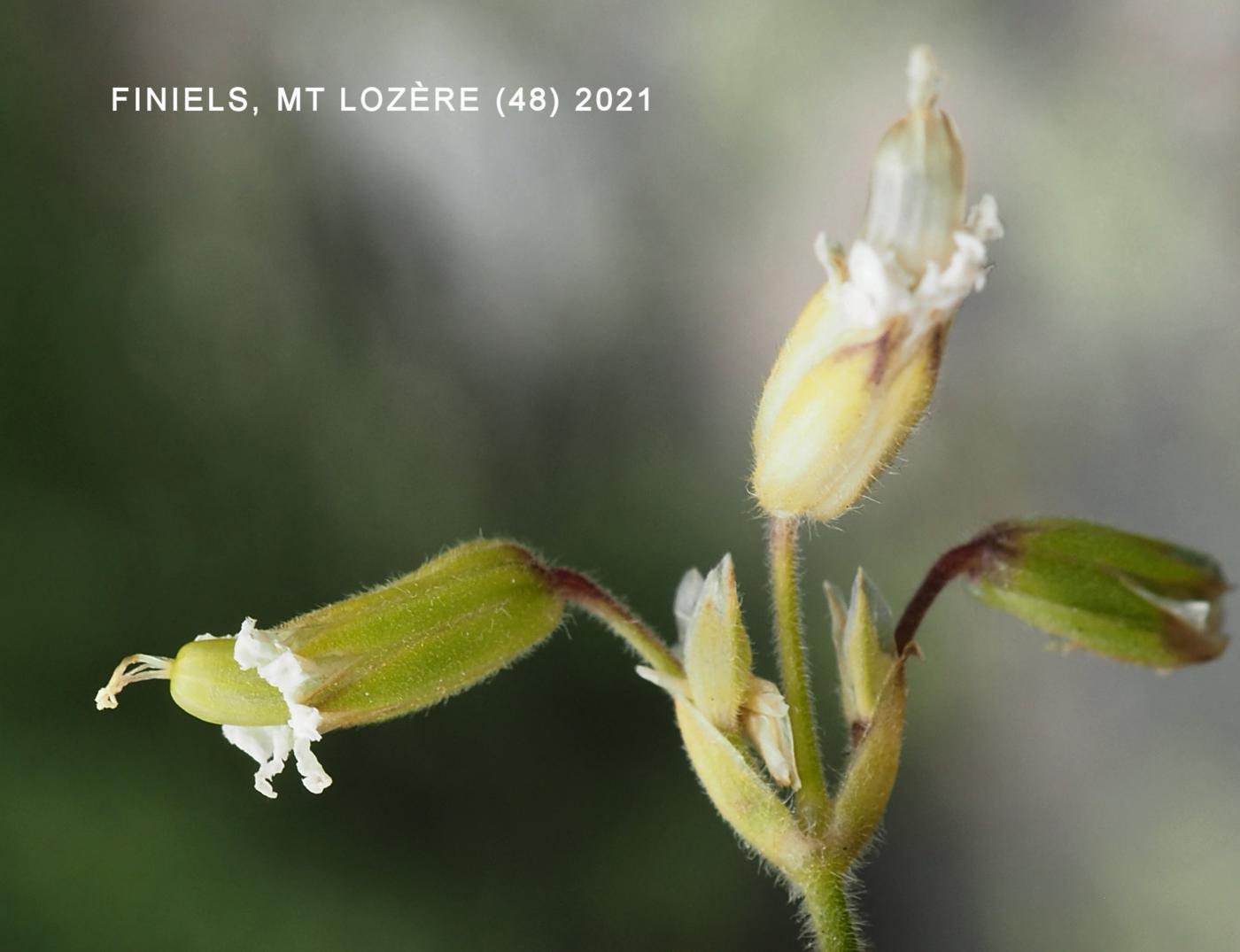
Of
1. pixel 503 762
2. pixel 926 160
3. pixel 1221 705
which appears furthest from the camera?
pixel 503 762

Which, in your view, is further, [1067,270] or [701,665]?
[1067,270]

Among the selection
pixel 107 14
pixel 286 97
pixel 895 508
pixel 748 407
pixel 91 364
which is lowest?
pixel 895 508

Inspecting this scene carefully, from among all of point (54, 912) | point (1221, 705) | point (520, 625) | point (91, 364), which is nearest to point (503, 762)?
point (54, 912)

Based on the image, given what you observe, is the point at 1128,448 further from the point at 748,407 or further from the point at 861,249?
the point at 861,249

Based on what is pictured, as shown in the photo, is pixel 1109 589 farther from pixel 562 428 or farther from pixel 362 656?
pixel 562 428

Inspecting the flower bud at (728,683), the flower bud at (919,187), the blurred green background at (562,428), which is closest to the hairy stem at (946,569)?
the flower bud at (728,683)

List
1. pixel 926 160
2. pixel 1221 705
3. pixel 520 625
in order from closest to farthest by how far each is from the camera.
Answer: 1. pixel 926 160
2. pixel 520 625
3. pixel 1221 705

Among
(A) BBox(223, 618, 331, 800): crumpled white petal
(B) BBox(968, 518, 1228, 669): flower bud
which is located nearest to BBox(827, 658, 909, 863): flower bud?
(B) BBox(968, 518, 1228, 669): flower bud
